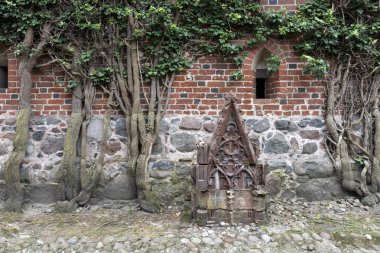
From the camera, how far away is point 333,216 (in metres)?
4.44

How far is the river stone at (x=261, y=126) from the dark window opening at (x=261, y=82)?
27.5 inches

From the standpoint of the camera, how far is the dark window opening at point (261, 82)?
5.40m

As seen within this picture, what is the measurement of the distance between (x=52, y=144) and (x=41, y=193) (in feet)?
2.30

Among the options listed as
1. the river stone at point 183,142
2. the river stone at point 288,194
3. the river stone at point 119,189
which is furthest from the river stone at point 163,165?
the river stone at point 288,194

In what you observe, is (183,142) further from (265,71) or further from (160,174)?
(265,71)

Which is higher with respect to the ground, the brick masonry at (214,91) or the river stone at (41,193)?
the brick masonry at (214,91)

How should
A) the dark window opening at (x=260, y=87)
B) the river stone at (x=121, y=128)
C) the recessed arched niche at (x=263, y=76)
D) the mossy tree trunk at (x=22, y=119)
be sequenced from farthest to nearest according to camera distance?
the dark window opening at (x=260, y=87) → the recessed arched niche at (x=263, y=76) → the river stone at (x=121, y=128) → the mossy tree trunk at (x=22, y=119)

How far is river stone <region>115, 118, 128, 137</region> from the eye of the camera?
501 centimetres

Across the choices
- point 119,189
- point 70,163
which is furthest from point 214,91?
point 70,163

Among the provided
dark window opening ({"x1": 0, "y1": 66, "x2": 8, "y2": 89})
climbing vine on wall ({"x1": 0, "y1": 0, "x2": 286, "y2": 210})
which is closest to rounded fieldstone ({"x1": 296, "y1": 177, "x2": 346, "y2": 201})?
climbing vine on wall ({"x1": 0, "y1": 0, "x2": 286, "y2": 210})

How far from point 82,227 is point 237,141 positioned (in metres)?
2.09

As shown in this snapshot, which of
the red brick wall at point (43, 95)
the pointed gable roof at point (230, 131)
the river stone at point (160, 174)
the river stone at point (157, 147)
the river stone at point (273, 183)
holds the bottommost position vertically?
the river stone at point (273, 183)

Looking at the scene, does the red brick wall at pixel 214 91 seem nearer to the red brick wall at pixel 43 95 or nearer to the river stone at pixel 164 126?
the red brick wall at pixel 43 95

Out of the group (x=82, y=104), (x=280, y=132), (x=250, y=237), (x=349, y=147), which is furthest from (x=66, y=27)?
(x=349, y=147)
